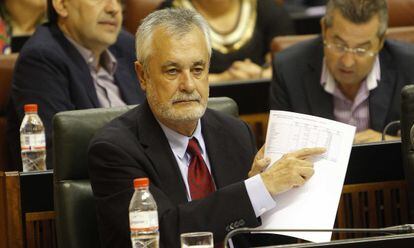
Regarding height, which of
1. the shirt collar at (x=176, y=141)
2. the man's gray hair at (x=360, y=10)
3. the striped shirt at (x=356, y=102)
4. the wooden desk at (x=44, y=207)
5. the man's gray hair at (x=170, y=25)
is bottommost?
the wooden desk at (x=44, y=207)

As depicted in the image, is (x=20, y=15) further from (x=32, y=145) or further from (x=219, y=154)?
(x=219, y=154)

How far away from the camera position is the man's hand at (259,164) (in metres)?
2.96

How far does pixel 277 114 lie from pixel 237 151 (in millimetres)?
314

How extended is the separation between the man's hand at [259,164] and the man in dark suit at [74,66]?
1.22m

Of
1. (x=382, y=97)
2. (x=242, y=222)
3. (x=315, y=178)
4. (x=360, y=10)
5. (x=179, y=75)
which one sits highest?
(x=360, y=10)

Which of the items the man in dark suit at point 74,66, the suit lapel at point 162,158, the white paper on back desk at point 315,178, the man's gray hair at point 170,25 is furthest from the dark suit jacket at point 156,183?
the man in dark suit at point 74,66

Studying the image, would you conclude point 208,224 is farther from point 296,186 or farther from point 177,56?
point 177,56

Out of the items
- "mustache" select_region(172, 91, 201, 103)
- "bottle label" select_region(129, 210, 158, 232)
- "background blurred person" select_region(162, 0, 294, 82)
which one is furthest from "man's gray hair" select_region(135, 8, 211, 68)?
"background blurred person" select_region(162, 0, 294, 82)

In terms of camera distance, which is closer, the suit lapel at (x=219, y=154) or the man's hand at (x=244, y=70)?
the suit lapel at (x=219, y=154)

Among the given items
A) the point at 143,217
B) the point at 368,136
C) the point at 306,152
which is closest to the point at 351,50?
the point at 368,136

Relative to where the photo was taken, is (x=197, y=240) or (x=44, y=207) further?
(x=44, y=207)

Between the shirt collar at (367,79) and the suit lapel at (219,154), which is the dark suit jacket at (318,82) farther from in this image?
the suit lapel at (219,154)

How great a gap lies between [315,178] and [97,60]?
71.8 inches

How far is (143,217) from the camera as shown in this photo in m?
2.56
